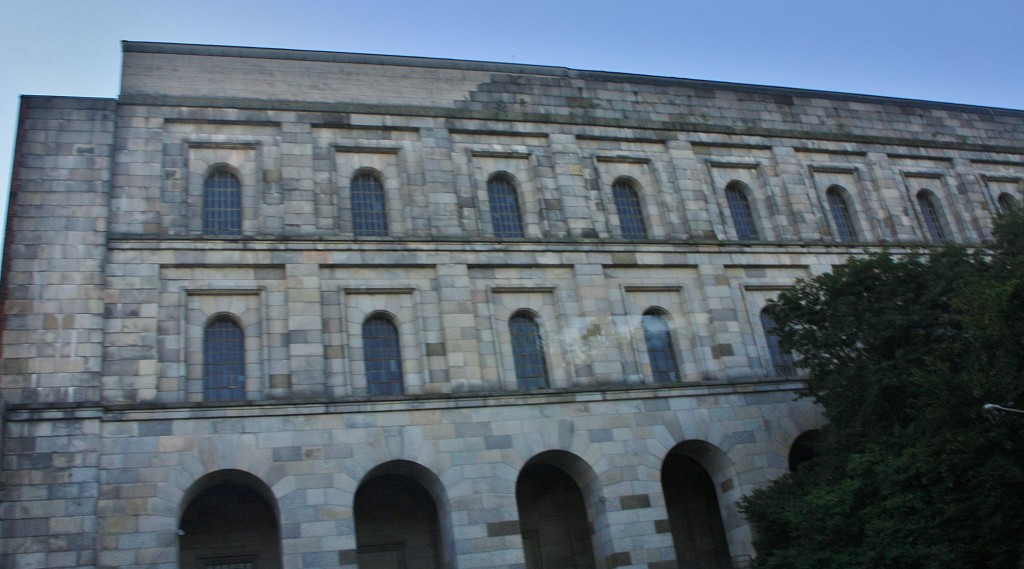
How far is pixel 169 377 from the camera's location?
22.1m

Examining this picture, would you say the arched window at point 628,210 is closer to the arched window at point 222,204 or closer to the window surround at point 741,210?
the window surround at point 741,210

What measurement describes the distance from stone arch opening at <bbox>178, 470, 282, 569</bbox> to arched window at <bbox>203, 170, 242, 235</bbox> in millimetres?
6265

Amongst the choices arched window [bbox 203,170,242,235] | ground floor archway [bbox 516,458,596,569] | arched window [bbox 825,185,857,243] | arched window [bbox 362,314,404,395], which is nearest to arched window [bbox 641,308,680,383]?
ground floor archway [bbox 516,458,596,569]

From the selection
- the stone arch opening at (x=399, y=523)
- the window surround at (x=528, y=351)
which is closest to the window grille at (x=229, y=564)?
the stone arch opening at (x=399, y=523)

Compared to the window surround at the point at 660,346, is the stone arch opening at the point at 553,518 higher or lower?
lower

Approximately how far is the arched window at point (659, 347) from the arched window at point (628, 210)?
2.56 metres

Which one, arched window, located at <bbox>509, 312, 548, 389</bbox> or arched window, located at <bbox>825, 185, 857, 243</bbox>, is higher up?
arched window, located at <bbox>825, 185, 857, 243</bbox>

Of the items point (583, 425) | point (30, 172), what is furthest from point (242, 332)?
point (583, 425)

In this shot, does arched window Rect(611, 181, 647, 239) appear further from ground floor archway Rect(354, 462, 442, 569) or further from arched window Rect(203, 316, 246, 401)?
arched window Rect(203, 316, 246, 401)

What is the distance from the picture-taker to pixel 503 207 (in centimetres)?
2733

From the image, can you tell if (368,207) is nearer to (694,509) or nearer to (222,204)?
(222,204)

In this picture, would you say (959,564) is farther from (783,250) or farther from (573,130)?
(573,130)

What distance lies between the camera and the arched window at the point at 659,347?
25.8 metres

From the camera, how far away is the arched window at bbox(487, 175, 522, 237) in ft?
88.2
